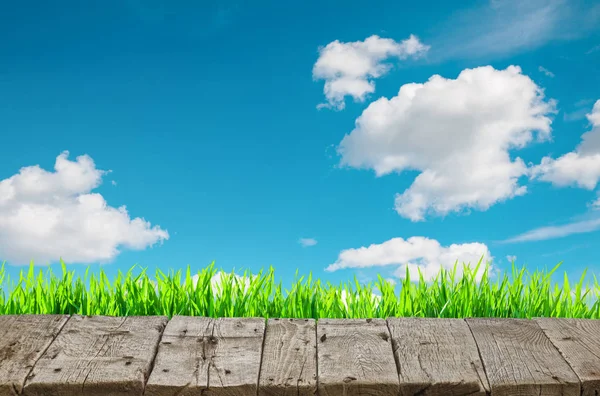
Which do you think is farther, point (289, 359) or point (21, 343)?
point (21, 343)

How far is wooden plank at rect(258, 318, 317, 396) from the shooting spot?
2.70 m

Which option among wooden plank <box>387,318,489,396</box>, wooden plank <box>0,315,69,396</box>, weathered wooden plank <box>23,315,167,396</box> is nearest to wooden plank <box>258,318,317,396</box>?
wooden plank <box>387,318,489,396</box>

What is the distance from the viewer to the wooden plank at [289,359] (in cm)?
270

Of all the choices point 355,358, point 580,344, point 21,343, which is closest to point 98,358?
point 21,343

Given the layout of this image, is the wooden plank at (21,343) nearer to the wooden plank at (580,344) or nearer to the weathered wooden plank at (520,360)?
the weathered wooden plank at (520,360)

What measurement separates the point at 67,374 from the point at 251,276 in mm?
1353

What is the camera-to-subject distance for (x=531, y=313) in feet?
12.6

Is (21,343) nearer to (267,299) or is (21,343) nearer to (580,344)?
(267,299)

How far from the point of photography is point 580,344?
10.3 feet

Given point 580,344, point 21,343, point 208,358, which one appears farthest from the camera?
point 580,344

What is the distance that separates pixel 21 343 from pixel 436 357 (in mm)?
1967

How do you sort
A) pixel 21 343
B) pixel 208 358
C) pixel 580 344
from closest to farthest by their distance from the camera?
pixel 208 358 → pixel 21 343 → pixel 580 344

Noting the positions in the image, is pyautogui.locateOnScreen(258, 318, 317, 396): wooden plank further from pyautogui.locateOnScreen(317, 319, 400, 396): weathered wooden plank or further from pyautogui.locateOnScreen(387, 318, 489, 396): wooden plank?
pyautogui.locateOnScreen(387, 318, 489, 396): wooden plank

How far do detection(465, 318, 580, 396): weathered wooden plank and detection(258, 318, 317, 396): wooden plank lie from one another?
800 millimetres
